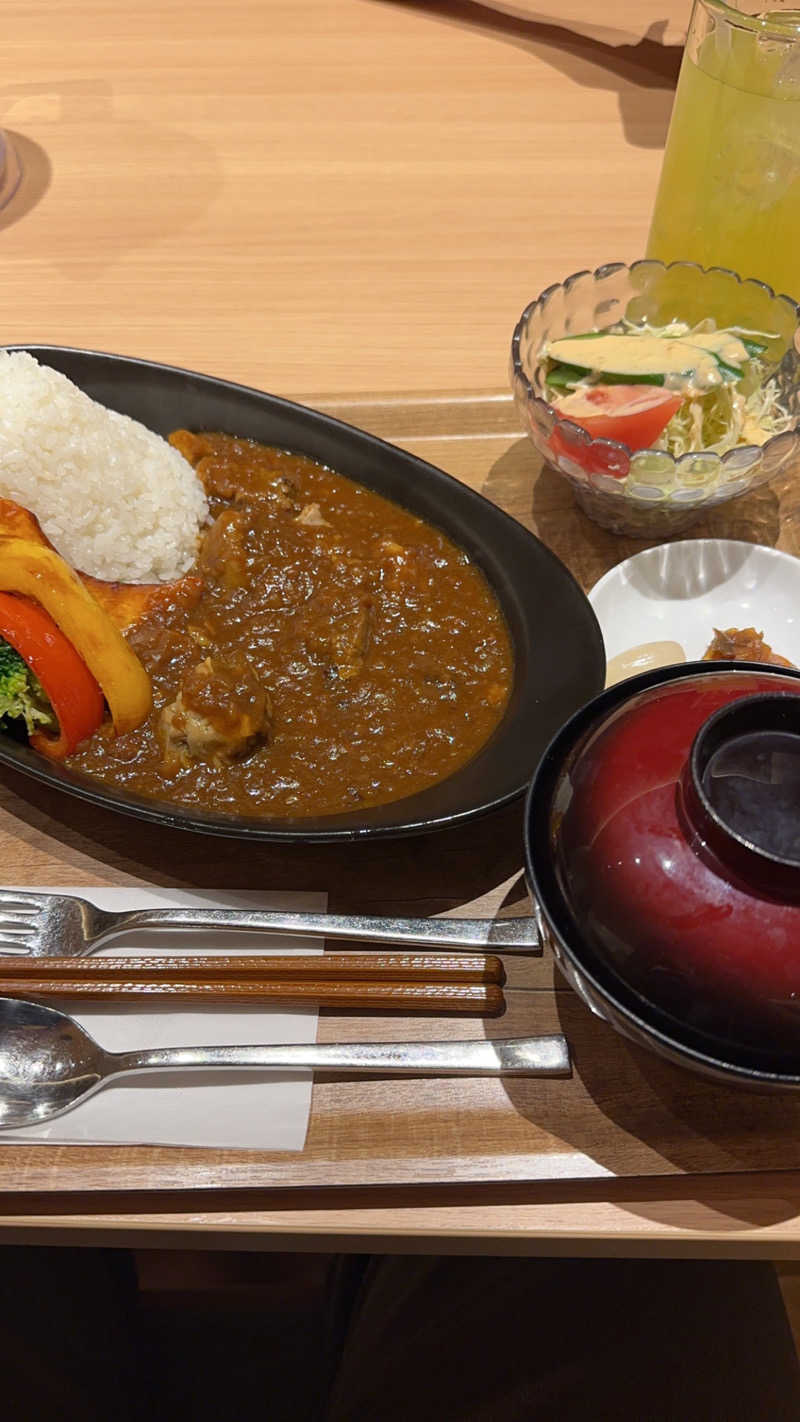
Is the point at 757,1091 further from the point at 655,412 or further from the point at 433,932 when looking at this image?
the point at 655,412

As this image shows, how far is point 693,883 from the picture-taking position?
0.86 m

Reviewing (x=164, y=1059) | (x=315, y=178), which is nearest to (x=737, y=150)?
(x=315, y=178)

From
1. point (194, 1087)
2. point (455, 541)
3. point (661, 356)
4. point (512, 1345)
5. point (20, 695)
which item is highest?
point (661, 356)

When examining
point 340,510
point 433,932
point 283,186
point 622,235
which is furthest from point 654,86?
point 433,932

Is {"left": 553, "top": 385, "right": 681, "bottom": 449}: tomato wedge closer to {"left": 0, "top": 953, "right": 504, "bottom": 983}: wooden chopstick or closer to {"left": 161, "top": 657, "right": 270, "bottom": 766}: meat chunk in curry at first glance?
{"left": 161, "top": 657, "right": 270, "bottom": 766}: meat chunk in curry

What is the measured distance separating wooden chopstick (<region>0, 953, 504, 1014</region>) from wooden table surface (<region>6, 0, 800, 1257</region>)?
0.14 meters

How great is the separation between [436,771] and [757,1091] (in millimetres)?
582

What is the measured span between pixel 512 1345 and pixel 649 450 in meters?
1.24

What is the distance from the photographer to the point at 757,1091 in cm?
94

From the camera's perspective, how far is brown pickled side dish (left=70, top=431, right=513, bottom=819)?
1365mm

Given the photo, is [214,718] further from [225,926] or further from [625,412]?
[625,412]

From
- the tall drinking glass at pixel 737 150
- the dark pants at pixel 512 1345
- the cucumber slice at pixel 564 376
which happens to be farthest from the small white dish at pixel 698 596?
the dark pants at pixel 512 1345

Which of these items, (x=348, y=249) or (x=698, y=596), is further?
(x=348, y=249)

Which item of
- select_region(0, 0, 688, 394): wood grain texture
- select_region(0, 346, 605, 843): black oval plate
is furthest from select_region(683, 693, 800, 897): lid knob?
select_region(0, 0, 688, 394): wood grain texture
